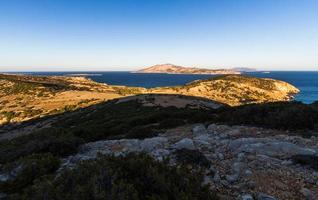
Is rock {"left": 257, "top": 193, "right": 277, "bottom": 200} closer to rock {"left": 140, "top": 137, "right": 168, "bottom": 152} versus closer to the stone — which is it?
the stone

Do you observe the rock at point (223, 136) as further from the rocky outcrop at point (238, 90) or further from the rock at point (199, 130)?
the rocky outcrop at point (238, 90)

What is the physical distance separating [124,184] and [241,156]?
5.24m

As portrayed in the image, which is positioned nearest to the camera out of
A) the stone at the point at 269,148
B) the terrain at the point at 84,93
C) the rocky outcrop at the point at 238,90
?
the stone at the point at 269,148

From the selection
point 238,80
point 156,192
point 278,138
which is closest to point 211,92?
point 238,80

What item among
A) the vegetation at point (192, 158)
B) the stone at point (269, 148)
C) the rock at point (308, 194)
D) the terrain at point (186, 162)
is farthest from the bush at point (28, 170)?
the rock at point (308, 194)

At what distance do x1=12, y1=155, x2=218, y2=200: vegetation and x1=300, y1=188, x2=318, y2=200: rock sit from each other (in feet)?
8.34

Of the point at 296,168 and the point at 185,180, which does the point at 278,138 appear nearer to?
the point at 296,168

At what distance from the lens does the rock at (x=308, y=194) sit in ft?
21.9

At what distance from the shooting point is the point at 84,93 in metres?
79.8

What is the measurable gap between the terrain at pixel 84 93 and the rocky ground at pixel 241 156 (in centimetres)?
3238

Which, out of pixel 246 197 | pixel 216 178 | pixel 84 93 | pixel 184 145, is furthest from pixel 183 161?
pixel 84 93

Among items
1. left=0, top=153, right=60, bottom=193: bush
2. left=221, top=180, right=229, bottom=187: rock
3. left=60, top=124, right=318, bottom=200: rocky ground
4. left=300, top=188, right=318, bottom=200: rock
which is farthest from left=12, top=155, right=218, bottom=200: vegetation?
left=300, top=188, right=318, bottom=200: rock

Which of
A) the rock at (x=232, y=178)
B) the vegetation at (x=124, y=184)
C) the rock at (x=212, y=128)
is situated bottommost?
the rock at (x=212, y=128)

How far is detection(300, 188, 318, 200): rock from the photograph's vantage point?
668 cm
